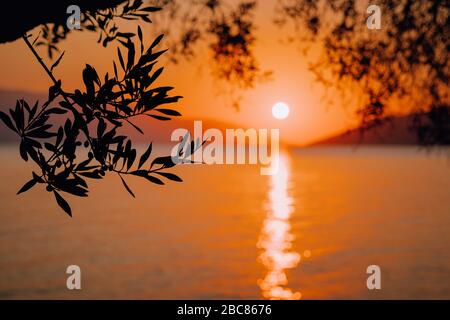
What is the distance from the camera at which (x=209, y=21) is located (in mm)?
6234

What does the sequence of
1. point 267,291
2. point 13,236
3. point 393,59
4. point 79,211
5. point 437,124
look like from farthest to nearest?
Result: point 79,211 → point 13,236 → point 267,291 → point 393,59 → point 437,124

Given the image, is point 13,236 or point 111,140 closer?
point 111,140

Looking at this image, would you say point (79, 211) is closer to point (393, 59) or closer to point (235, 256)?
point (235, 256)

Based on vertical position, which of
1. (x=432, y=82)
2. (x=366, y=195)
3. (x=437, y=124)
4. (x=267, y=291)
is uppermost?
(x=366, y=195)

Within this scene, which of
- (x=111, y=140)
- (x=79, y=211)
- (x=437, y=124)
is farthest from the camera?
(x=79, y=211)

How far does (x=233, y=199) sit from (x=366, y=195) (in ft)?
57.4

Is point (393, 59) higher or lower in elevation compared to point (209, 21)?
lower

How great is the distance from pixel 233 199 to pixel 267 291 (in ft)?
149

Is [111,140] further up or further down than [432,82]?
further down

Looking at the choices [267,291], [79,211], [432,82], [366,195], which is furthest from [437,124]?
[366,195]

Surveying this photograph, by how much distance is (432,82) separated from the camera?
18.1ft
